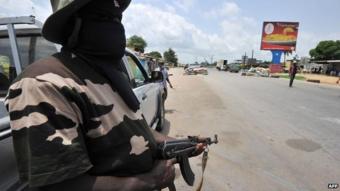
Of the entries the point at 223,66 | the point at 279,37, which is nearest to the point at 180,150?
the point at 279,37

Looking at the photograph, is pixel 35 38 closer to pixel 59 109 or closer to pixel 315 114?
pixel 59 109

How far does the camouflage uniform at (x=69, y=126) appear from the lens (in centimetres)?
113

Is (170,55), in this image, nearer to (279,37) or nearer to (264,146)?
(279,37)

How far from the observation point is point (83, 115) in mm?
1257

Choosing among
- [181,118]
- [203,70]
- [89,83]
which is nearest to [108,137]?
[89,83]

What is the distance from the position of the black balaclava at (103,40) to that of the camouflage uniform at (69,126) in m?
0.04

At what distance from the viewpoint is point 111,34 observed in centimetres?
143

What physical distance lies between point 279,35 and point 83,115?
6198 centimetres

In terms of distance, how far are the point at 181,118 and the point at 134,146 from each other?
740 centimetres

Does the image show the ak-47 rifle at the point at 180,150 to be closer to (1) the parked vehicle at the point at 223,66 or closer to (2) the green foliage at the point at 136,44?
(2) the green foliage at the point at 136,44

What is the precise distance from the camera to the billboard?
58.8 m

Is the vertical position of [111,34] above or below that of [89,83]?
above

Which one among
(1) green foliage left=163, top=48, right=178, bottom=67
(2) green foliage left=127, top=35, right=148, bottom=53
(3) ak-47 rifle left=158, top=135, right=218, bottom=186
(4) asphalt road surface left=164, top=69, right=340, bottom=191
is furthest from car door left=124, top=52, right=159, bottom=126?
(1) green foliage left=163, top=48, right=178, bottom=67

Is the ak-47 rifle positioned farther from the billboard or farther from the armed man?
the billboard
